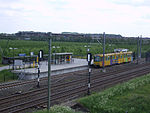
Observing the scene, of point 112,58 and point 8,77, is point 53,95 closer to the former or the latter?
point 8,77

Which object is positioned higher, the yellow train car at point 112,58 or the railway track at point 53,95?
the yellow train car at point 112,58

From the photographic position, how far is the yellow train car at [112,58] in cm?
3158

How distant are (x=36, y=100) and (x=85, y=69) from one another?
16948 millimetres

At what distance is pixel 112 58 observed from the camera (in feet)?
111

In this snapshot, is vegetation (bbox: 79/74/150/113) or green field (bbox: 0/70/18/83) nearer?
vegetation (bbox: 79/74/150/113)

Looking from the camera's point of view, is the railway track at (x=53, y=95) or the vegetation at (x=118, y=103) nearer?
the vegetation at (x=118, y=103)

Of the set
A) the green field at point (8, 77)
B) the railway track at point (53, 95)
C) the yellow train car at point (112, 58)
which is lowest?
the railway track at point (53, 95)

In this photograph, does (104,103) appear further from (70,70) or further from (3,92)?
(70,70)

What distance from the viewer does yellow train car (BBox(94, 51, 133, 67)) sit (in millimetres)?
31578

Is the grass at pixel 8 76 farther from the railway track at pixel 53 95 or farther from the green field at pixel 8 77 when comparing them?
the railway track at pixel 53 95

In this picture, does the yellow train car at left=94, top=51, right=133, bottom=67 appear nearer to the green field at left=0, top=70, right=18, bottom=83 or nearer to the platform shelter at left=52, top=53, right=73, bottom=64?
the platform shelter at left=52, top=53, right=73, bottom=64

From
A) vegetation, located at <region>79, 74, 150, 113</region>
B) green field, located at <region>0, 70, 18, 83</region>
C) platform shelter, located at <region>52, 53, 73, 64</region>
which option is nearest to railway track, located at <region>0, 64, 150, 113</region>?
vegetation, located at <region>79, 74, 150, 113</region>

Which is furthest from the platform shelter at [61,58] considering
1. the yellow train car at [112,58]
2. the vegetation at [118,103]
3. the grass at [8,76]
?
the vegetation at [118,103]

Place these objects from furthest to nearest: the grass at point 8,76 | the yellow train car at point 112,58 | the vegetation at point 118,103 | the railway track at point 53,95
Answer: the yellow train car at point 112,58, the grass at point 8,76, the railway track at point 53,95, the vegetation at point 118,103
